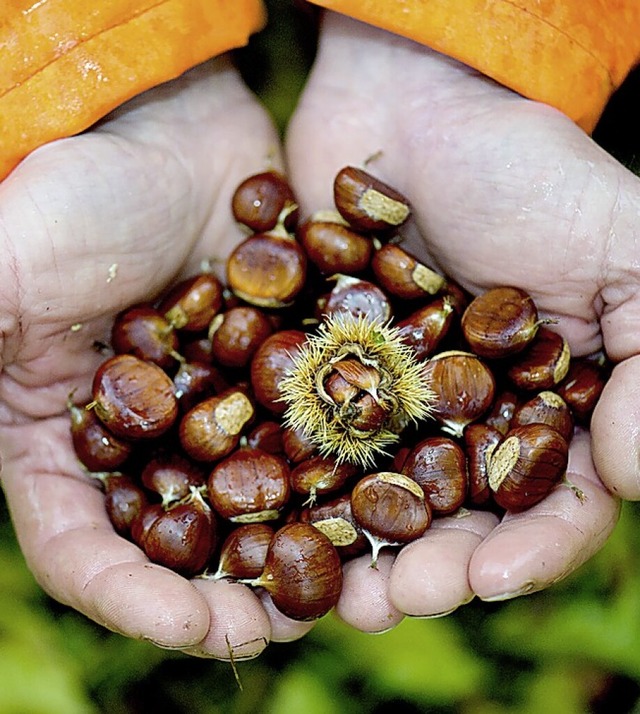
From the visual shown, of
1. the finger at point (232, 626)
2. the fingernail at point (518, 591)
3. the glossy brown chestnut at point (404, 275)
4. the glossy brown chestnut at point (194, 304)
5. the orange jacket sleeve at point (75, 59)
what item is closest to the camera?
the fingernail at point (518, 591)

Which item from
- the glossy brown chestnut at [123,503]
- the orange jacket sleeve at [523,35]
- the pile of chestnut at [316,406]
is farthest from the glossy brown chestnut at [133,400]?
the orange jacket sleeve at [523,35]

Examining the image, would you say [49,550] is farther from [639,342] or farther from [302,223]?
[639,342]

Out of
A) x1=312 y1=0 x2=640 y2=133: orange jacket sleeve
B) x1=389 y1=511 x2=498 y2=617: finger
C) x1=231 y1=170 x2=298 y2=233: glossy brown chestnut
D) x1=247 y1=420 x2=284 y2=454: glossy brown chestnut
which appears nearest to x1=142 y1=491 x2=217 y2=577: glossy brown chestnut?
x1=247 y1=420 x2=284 y2=454: glossy brown chestnut

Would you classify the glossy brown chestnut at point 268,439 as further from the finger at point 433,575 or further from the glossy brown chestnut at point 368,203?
the glossy brown chestnut at point 368,203

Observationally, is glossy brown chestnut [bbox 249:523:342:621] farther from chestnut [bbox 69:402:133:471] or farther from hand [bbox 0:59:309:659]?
chestnut [bbox 69:402:133:471]

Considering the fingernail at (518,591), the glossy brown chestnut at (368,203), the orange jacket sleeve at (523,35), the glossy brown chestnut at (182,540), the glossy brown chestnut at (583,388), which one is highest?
the orange jacket sleeve at (523,35)

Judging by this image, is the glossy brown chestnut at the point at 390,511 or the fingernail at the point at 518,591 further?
the glossy brown chestnut at the point at 390,511

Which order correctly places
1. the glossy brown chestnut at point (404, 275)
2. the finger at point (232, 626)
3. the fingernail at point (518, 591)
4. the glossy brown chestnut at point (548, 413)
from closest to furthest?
the fingernail at point (518, 591) < the finger at point (232, 626) < the glossy brown chestnut at point (548, 413) < the glossy brown chestnut at point (404, 275)
